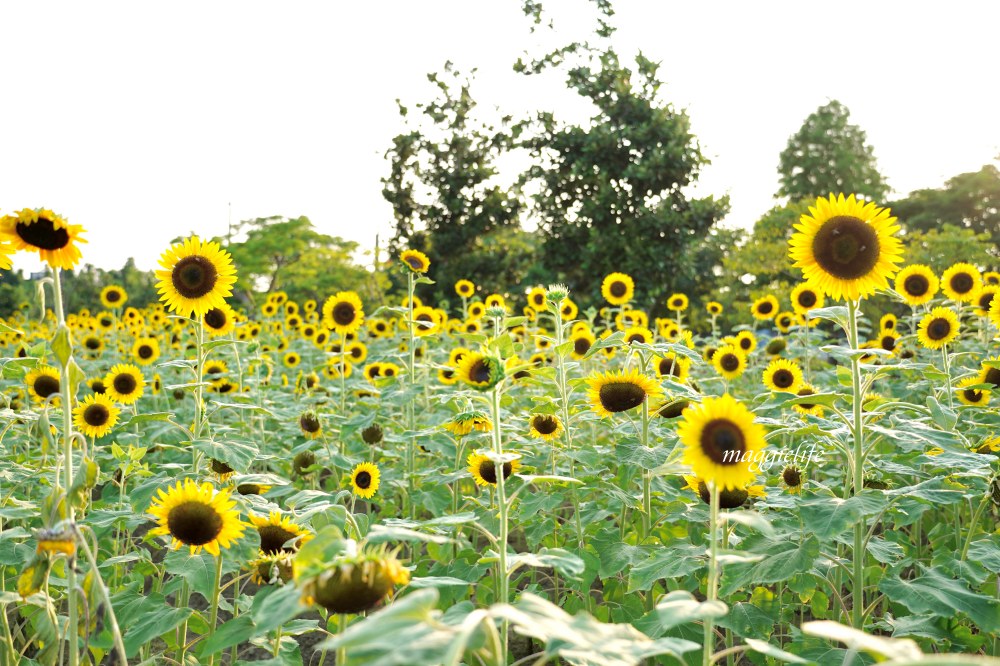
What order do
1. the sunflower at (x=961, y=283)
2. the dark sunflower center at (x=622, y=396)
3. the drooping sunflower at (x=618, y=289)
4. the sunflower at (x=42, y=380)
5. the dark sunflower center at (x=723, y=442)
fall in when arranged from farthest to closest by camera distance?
the drooping sunflower at (x=618, y=289), the sunflower at (x=961, y=283), the sunflower at (x=42, y=380), the dark sunflower center at (x=622, y=396), the dark sunflower center at (x=723, y=442)

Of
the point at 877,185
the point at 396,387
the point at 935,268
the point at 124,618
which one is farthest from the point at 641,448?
the point at 877,185

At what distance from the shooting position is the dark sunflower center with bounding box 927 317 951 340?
4324 mm

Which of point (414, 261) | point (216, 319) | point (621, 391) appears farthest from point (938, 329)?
point (216, 319)

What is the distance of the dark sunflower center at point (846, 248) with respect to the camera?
8.18 feet

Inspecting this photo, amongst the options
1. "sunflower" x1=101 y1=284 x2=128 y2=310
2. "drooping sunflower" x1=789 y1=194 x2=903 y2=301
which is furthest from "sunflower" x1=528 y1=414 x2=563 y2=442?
"sunflower" x1=101 y1=284 x2=128 y2=310

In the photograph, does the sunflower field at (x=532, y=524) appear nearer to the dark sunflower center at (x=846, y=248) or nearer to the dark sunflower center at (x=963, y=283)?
the dark sunflower center at (x=846, y=248)

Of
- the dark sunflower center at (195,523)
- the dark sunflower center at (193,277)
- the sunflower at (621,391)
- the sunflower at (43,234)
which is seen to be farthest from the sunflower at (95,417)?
the sunflower at (621,391)

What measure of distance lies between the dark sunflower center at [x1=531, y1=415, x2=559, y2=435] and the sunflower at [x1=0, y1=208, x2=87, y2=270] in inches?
77.3

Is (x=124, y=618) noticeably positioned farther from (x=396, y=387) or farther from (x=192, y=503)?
(x=396, y=387)

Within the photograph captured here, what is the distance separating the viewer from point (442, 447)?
3881 mm

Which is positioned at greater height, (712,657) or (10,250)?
(10,250)

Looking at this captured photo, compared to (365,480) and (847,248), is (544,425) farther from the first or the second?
(847,248)

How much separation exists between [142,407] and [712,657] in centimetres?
602

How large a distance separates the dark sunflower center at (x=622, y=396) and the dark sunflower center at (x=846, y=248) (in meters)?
0.85
